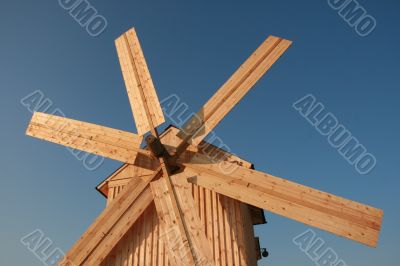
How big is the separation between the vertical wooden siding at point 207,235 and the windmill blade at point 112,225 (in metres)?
0.42

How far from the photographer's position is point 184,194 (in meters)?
6.40

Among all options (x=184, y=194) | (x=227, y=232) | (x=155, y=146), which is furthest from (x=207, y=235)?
(x=155, y=146)

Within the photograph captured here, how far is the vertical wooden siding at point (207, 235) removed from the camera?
257 inches

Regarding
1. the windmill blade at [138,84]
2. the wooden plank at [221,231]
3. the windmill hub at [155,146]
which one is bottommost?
the wooden plank at [221,231]

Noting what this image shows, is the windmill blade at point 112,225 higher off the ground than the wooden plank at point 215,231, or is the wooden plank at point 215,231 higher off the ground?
the wooden plank at point 215,231

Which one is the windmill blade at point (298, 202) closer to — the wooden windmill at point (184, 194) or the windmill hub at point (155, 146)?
the wooden windmill at point (184, 194)

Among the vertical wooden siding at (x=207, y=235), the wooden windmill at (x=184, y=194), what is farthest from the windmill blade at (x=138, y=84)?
the vertical wooden siding at (x=207, y=235)

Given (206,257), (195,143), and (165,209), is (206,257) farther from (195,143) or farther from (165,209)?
(195,143)

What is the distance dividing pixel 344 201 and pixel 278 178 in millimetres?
1196

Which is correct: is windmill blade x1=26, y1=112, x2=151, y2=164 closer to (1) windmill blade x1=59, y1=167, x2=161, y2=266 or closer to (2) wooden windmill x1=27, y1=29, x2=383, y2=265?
(2) wooden windmill x1=27, y1=29, x2=383, y2=265

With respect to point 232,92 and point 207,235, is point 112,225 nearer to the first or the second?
point 207,235

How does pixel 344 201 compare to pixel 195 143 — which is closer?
pixel 344 201

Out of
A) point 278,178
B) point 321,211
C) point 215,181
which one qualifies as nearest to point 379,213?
point 321,211

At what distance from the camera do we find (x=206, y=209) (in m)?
7.07
